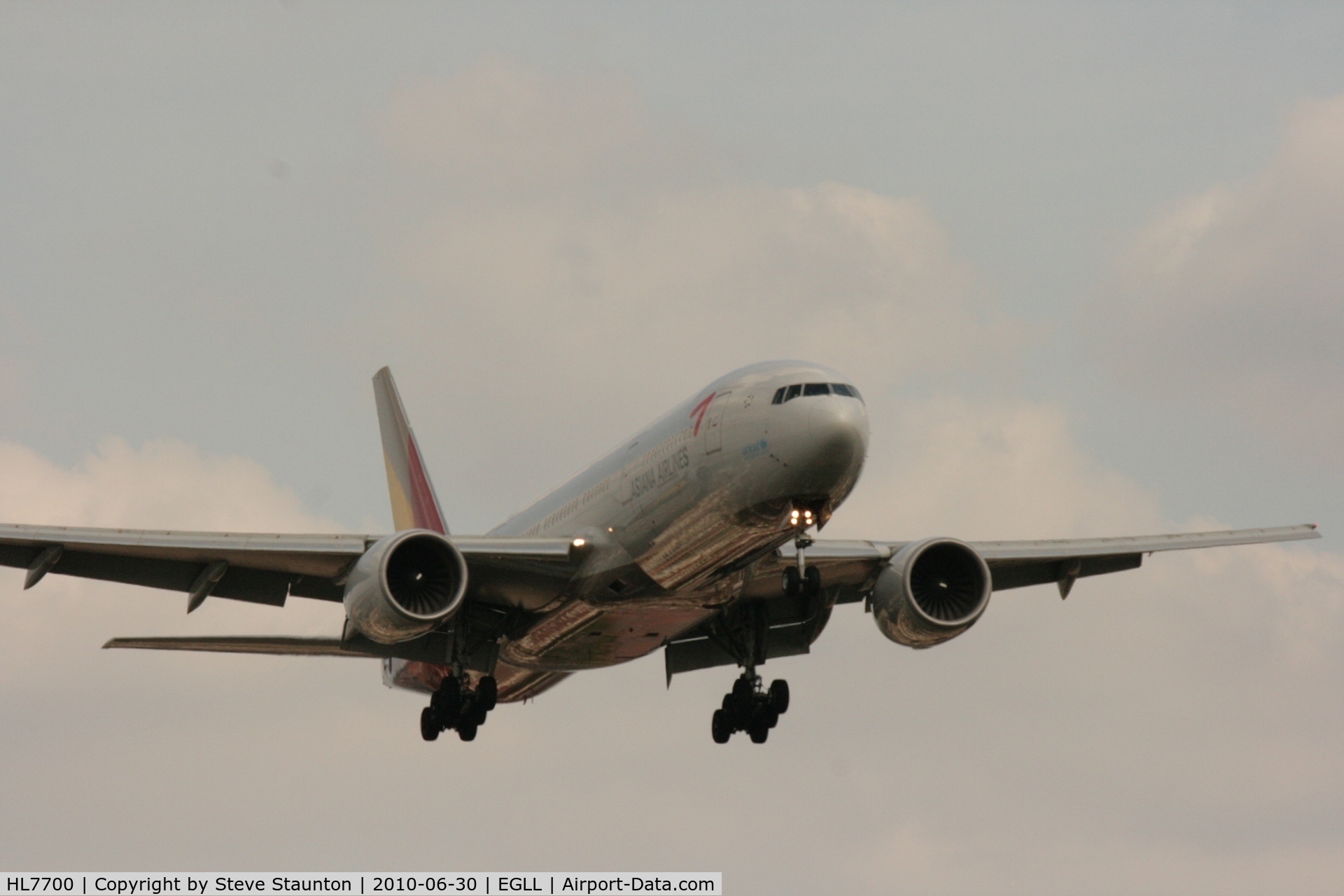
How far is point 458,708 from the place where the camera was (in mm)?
33906

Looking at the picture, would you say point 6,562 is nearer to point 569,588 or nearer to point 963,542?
point 569,588

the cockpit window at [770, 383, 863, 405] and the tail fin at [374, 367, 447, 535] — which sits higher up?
the tail fin at [374, 367, 447, 535]

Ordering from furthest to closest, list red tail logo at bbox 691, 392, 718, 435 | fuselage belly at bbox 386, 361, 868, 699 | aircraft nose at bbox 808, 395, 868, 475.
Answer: red tail logo at bbox 691, 392, 718, 435, fuselage belly at bbox 386, 361, 868, 699, aircraft nose at bbox 808, 395, 868, 475

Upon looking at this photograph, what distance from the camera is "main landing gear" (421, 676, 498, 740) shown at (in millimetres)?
33844

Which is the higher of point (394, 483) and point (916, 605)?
point (394, 483)

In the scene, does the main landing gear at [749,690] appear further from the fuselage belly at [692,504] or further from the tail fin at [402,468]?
the tail fin at [402,468]

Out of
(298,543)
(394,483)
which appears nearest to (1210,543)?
(298,543)

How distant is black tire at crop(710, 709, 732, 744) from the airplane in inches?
3.2

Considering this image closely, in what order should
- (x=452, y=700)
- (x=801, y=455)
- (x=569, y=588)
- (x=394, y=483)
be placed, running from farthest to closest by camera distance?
(x=394, y=483) < (x=452, y=700) < (x=569, y=588) < (x=801, y=455)

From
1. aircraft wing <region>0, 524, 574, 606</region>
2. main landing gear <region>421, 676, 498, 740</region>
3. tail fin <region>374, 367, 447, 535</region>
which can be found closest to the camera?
aircraft wing <region>0, 524, 574, 606</region>

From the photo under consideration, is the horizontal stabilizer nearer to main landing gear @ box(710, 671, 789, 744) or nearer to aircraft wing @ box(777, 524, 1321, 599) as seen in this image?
main landing gear @ box(710, 671, 789, 744)

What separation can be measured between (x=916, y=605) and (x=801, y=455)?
650 cm

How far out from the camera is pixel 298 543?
3086 centimetres

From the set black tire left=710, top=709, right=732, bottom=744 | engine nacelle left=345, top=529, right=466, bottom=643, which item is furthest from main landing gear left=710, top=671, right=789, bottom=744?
engine nacelle left=345, top=529, right=466, bottom=643
